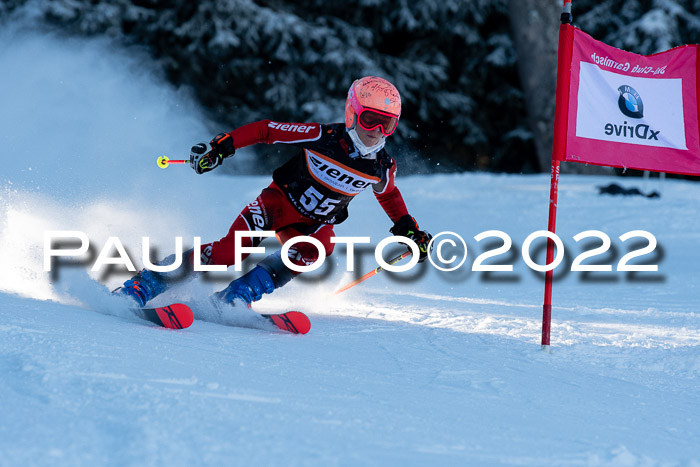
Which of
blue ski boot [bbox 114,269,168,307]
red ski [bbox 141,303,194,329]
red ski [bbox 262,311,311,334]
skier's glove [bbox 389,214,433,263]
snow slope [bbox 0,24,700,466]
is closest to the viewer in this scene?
snow slope [bbox 0,24,700,466]

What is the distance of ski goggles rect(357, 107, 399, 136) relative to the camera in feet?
13.6

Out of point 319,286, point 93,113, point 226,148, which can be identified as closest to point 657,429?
point 226,148

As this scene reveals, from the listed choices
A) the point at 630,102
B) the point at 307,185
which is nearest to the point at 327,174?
the point at 307,185

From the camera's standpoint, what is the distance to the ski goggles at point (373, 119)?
163 inches

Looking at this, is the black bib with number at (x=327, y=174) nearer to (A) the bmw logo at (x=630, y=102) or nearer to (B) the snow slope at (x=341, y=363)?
(B) the snow slope at (x=341, y=363)

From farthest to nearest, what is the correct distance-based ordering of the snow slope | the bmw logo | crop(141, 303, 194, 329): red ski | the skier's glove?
the skier's glove, the bmw logo, crop(141, 303, 194, 329): red ski, the snow slope

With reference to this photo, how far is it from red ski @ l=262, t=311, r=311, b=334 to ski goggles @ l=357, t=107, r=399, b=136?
1.15 metres

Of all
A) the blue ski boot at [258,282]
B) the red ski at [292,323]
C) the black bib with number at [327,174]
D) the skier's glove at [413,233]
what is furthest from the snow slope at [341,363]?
the black bib with number at [327,174]

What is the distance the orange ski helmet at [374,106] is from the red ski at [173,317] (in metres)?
1.46

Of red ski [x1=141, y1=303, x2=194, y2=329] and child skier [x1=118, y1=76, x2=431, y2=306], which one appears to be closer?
red ski [x1=141, y1=303, x2=194, y2=329]

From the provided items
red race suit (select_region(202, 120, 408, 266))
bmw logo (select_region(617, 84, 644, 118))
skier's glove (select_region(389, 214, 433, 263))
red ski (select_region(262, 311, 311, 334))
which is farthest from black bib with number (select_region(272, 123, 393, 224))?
bmw logo (select_region(617, 84, 644, 118))

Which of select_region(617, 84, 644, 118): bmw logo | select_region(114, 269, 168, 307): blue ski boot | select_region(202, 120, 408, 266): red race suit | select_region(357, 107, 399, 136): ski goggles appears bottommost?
select_region(114, 269, 168, 307): blue ski boot

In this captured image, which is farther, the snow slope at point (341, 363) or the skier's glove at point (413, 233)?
the skier's glove at point (413, 233)

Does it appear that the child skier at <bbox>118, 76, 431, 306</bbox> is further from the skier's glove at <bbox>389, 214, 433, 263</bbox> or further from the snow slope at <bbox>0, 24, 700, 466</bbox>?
the snow slope at <bbox>0, 24, 700, 466</bbox>
